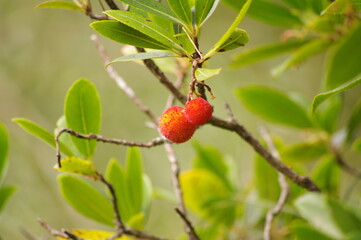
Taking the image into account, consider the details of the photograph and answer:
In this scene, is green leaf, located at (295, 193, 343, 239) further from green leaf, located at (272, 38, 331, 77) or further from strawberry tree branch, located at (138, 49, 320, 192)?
green leaf, located at (272, 38, 331, 77)

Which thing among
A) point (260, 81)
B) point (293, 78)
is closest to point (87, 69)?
point (260, 81)

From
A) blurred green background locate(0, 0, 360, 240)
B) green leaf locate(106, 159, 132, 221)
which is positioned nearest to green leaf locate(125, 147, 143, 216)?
green leaf locate(106, 159, 132, 221)

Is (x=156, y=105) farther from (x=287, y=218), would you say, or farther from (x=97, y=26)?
(x=97, y=26)

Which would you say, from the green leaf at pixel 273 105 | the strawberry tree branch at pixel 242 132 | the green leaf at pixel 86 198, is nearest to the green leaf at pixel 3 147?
the green leaf at pixel 86 198

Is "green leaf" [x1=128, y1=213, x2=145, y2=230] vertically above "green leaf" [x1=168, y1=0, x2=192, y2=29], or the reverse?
"green leaf" [x1=168, y1=0, x2=192, y2=29]

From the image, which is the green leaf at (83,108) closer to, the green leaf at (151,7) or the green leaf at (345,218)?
the green leaf at (151,7)

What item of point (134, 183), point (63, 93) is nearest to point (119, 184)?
point (134, 183)
